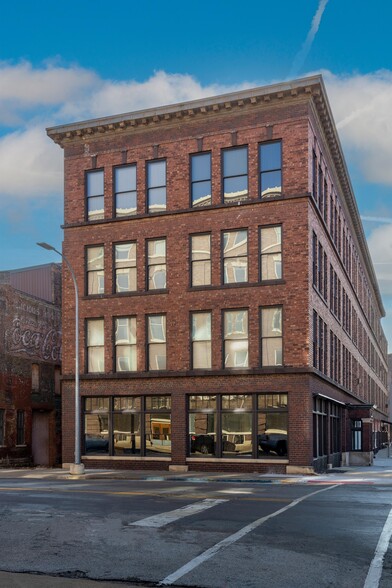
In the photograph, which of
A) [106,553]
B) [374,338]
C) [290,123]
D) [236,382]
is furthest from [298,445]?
[374,338]

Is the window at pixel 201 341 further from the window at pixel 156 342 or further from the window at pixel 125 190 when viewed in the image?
the window at pixel 125 190

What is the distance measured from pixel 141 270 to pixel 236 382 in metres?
7.06

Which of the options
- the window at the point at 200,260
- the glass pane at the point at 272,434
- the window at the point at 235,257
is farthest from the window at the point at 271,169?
the glass pane at the point at 272,434

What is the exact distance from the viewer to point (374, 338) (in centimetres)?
8250

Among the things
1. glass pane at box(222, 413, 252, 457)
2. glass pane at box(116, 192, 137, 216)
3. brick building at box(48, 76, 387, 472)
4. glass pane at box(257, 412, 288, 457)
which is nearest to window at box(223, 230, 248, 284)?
brick building at box(48, 76, 387, 472)

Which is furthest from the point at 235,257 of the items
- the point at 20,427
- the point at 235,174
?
the point at 20,427

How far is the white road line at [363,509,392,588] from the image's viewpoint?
8695mm

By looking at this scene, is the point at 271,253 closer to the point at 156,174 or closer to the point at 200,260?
the point at 200,260

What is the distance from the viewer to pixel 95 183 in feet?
116

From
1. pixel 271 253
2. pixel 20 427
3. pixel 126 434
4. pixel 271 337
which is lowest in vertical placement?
pixel 20 427

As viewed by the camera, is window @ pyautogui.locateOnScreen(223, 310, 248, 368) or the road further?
window @ pyautogui.locateOnScreen(223, 310, 248, 368)

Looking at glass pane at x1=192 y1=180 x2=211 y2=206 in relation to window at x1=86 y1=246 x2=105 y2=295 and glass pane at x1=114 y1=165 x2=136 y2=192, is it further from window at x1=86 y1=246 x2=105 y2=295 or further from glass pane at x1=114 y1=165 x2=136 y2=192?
window at x1=86 y1=246 x2=105 y2=295

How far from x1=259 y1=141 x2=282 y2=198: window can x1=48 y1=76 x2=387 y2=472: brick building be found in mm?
56

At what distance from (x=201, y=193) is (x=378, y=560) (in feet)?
80.4
